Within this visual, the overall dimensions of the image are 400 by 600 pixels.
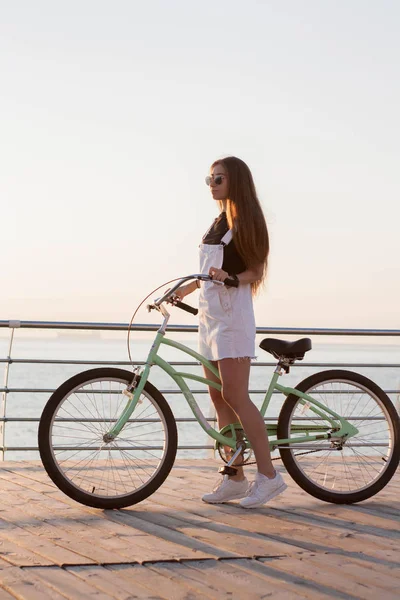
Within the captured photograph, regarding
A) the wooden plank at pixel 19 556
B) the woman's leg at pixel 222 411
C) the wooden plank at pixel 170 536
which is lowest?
the wooden plank at pixel 19 556

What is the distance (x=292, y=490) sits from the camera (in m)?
4.59

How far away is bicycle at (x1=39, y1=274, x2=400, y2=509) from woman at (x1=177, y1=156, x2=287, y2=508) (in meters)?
0.11

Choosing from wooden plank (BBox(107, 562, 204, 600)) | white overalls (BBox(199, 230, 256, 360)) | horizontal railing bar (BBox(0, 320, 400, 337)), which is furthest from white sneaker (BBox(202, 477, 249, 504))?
horizontal railing bar (BBox(0, 320, 400, 337))

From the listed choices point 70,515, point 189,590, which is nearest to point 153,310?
point 70,515

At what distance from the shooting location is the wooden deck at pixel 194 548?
8.76 feet

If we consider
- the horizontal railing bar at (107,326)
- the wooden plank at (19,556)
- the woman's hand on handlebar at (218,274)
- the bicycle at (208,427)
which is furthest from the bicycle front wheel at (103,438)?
the horizontal railing bar at (107,326)

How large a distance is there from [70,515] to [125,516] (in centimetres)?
22

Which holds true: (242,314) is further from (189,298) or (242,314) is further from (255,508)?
(255,508)

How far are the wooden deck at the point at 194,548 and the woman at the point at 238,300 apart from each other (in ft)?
0.73

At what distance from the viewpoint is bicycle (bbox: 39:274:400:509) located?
3939mm

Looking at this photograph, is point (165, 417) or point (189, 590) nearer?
point (189, 590)

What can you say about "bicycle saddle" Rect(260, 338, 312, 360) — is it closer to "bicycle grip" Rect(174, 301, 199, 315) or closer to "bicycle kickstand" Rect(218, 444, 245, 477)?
"bicycle grip" Rect(174, 301, 199, 315)

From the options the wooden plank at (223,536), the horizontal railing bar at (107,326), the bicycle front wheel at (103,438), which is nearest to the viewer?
the wooden plank at (223,536)

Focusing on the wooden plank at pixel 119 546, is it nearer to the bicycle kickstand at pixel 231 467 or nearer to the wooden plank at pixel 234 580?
the wooden plank at pixel 234 580
